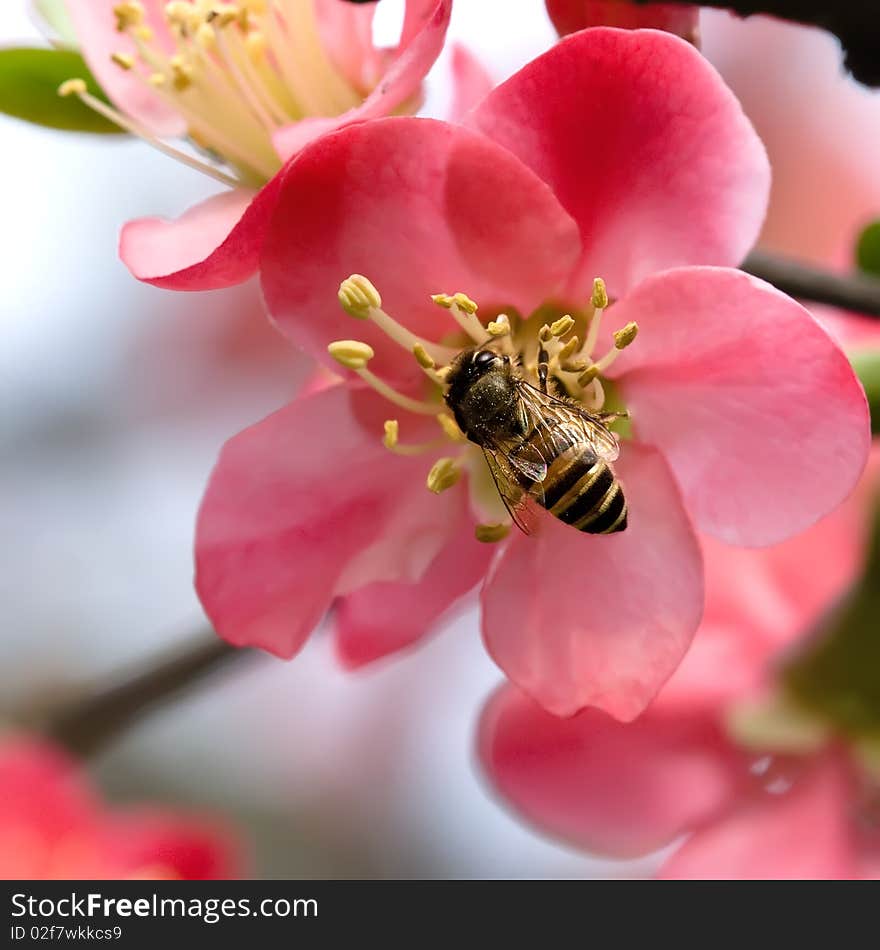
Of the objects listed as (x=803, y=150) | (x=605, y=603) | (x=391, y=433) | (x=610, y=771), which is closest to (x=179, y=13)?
(x=391, y=433)

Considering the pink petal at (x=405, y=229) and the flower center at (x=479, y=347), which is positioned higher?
the pink petal at (x=405, y=229)

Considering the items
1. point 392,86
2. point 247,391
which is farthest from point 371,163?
point 247,391

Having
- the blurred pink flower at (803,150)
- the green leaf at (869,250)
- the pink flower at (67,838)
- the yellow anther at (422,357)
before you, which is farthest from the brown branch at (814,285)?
the blurred pink flower at (803,150)

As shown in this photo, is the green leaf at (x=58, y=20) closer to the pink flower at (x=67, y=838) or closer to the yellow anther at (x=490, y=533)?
the yellow anther at (x=490, y=533)

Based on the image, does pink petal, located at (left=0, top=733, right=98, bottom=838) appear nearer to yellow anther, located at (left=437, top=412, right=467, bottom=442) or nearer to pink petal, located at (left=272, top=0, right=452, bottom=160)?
yellow anther, located at (left=437, top=412, right=467, bottom=442)

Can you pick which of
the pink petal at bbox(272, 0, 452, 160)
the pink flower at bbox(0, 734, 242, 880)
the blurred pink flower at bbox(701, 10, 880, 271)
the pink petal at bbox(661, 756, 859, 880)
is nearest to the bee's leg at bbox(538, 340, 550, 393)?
the pink petal at bbox(272, 0, 452, 160)
